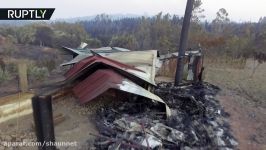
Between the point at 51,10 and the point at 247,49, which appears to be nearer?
the point at 51,10

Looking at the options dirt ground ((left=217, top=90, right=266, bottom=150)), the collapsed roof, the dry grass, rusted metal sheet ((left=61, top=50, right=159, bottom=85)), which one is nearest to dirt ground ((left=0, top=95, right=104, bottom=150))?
the collapsed roof

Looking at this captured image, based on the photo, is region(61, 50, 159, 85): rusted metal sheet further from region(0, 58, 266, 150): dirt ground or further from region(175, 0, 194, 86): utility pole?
region(0, 58, 266, 150): dirt ground

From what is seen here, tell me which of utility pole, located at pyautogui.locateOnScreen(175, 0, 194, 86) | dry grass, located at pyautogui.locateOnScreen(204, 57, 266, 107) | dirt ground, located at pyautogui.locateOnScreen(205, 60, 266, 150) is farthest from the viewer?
dry grass, located at pyautogui.locateOnScreen(204, 57, 266, 107)

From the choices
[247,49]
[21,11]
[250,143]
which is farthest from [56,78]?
[247,49]

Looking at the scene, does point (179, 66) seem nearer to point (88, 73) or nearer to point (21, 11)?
point (88, 73)

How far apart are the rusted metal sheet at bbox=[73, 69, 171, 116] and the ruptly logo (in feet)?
8.01

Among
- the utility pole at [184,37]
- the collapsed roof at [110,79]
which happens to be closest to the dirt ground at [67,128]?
the collapsed roof at [110,79]

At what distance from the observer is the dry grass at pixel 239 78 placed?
41.8 feet

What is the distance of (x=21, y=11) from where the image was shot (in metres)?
9.63

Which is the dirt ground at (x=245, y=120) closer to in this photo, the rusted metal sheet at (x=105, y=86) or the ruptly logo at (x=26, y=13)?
the rusted metal sheet at (x=105, y=86)

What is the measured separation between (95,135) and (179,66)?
6.44 metres

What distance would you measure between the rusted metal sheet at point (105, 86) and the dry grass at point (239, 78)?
5.73 metres

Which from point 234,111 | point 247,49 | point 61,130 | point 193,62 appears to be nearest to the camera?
point 61,130

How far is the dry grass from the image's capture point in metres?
12.7
